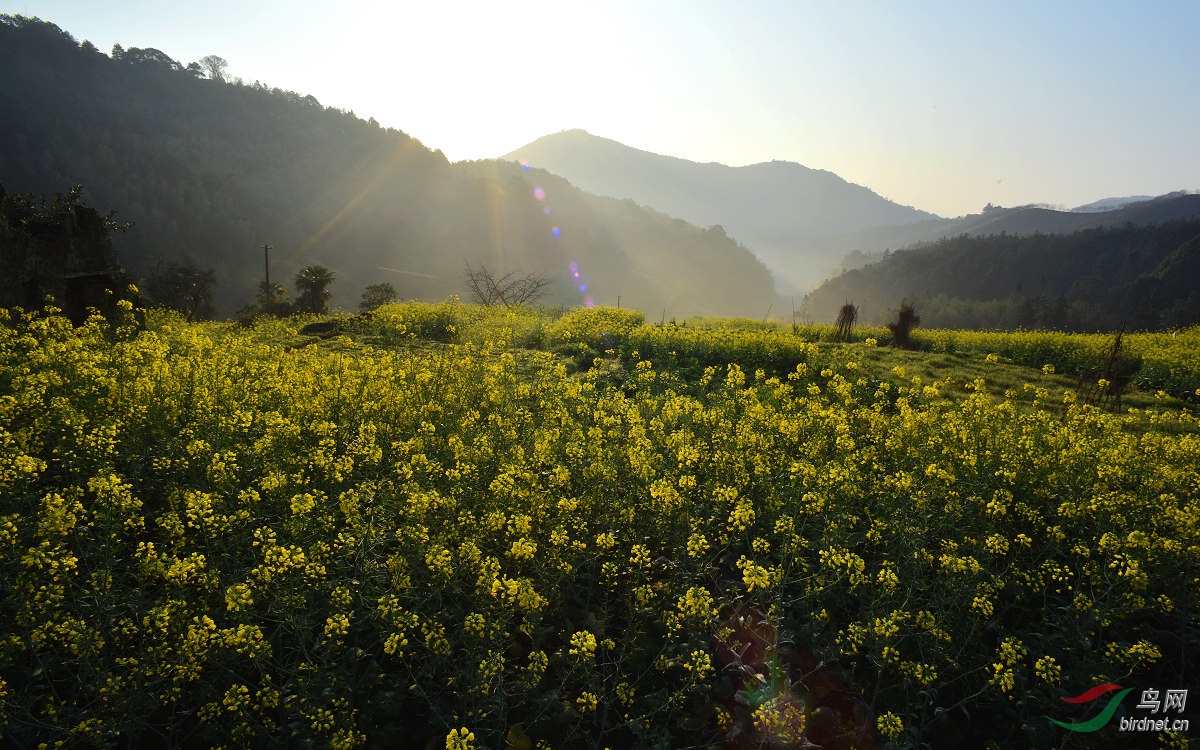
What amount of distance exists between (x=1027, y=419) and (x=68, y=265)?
1852 cm

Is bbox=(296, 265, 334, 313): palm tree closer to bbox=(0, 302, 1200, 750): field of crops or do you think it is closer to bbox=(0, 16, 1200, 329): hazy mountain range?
bbox=(0, 302, 1200, 750): field of crops

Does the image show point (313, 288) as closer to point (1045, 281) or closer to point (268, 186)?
point (268, 186)

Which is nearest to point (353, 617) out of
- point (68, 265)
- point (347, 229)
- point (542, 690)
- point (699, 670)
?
point (542, 690)

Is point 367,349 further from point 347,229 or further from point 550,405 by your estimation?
point 347,229

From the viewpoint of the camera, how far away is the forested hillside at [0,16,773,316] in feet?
287

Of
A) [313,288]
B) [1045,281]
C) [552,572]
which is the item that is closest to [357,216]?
[313,288]

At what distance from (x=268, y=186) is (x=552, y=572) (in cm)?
13322

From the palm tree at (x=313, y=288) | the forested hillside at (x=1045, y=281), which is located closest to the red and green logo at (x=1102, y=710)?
the palm tree at (x=313, y=288)

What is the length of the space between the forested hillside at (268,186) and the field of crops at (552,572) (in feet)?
303

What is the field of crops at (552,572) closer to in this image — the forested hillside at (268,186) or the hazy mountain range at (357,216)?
the hazy mountain range at (357,216)

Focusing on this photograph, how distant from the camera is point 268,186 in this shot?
11262 cm

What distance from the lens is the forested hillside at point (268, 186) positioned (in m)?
87.5

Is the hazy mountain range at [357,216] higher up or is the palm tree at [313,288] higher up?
the hazy mountain range at [357,216]

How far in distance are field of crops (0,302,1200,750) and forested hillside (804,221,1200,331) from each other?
6202 cm
